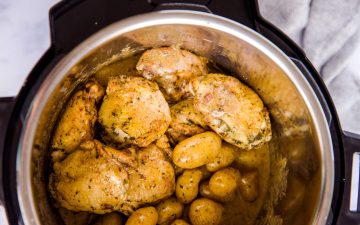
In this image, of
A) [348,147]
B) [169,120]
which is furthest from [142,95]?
[348,147]

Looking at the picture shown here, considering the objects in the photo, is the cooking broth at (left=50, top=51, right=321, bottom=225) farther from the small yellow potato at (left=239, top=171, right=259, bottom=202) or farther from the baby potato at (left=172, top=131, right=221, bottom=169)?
the baby potato at (left=172, top=131, right=221, bottom=169)

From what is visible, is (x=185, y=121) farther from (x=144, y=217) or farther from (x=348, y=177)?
(x=348, y=177)

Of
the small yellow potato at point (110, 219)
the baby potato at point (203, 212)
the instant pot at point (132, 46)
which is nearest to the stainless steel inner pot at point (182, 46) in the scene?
the instant pot at point (132, 46)

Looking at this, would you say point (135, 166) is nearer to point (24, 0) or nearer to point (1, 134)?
point (1, 134)

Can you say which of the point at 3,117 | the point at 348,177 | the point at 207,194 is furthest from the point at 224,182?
the point at 3,117

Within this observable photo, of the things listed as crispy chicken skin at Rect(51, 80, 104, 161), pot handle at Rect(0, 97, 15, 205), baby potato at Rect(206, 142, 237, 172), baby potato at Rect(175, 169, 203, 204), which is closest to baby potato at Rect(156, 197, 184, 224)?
baby potato at Rect(175, 169, 203, 204)

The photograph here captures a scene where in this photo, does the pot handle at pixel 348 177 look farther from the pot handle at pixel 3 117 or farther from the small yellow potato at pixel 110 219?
the pot handle at pixel 3 117

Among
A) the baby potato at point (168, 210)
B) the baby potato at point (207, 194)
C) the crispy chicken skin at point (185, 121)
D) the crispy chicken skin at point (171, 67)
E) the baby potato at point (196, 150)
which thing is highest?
the crispy chicken skin at point (171, 67)
